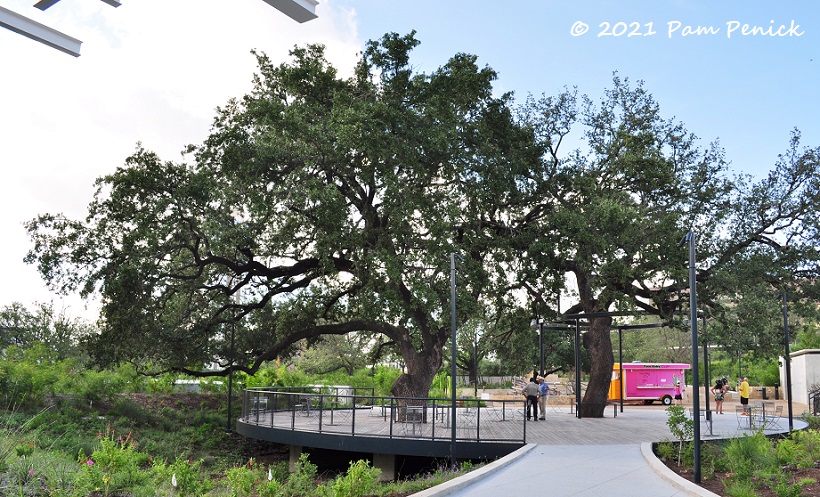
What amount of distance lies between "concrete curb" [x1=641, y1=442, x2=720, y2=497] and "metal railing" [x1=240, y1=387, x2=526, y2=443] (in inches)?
154

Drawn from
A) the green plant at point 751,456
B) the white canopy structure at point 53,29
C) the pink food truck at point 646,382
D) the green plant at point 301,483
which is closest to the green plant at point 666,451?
the green plant at point 751,456

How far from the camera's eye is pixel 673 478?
1320cm

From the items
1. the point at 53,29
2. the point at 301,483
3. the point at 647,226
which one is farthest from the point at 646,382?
→ the point at 53,29

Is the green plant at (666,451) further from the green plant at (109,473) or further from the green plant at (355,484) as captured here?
the green plant at (109,473)

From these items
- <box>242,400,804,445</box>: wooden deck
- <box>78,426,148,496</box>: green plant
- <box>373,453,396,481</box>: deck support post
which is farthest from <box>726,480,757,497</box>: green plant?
<box>373,453,396,481</box>: deck support post

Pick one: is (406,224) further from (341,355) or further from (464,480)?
(341,355)

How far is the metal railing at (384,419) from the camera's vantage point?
2055cm

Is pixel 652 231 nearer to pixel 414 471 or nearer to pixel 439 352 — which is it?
pixel 439 352

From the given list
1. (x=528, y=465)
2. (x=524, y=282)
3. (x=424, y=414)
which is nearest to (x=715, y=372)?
(x=524, y=282)

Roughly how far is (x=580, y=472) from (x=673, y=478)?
6.25 ft

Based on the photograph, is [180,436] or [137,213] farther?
[180,436]

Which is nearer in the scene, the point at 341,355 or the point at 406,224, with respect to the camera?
the point at 406,224

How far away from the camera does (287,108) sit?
25578 millimetres

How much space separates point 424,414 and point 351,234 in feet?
21.6
